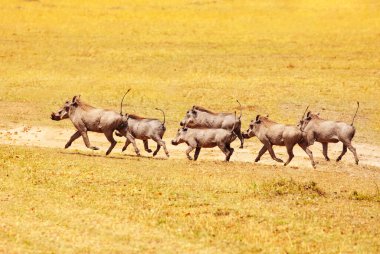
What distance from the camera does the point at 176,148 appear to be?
25.4 meters

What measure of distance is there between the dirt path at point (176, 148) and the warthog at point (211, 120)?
2.61 feet

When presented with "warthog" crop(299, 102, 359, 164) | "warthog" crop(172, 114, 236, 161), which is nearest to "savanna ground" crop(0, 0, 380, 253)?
"warthog" crop(172, 114, 236, 161)

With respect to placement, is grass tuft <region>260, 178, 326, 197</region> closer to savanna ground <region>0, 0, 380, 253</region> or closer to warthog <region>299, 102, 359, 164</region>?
savanna ground <region>0, 0, 380, 253</region>

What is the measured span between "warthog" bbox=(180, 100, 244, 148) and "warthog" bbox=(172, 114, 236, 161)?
200 cm

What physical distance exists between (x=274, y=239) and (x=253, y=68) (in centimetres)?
2777

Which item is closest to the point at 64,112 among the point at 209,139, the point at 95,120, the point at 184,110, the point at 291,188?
the point at 95,120

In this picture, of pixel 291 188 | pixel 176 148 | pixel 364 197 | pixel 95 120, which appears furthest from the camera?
pixel 176 148

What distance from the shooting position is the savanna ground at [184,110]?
13023 millimetres

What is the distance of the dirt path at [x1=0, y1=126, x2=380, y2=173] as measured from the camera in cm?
2377

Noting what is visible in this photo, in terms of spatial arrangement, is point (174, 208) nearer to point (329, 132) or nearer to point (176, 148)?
point (329, 132)

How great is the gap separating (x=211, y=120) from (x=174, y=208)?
9902 mm

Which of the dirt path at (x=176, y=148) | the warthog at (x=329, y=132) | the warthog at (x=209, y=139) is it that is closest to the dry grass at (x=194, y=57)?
the dirt path at (x=176, y=148)

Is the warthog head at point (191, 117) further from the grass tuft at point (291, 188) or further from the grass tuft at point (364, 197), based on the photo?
the grass tuft at point (364, 197)

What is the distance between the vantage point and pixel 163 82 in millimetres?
36875
